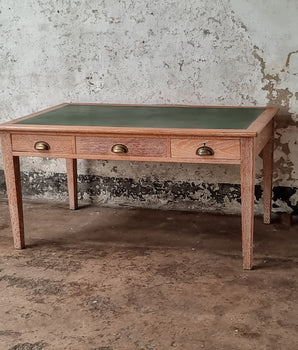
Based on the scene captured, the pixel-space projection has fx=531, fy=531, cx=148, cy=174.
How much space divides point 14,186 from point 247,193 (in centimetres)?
144

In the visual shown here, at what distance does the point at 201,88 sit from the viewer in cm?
382

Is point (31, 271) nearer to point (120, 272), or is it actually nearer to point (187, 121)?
point (120, 272)

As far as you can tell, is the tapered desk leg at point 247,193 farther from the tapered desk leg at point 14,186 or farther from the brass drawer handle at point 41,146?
the tapered desk leg at point 14,186

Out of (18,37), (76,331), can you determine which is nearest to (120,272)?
(76,331)

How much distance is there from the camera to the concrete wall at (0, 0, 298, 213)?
3648mm

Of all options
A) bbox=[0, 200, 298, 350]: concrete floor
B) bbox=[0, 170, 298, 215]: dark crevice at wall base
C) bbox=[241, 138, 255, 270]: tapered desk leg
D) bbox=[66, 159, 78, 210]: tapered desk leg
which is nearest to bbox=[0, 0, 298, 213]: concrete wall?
bbox=[0, 170, 298, 215]: dark crevice at wall base

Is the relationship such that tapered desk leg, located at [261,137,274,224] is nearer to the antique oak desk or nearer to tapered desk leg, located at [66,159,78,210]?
the antique oak desk

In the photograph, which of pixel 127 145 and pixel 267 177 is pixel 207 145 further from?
pixel 267 177

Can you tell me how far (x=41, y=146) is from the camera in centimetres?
315

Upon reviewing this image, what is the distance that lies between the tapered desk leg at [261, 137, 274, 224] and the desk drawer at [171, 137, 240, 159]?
830mm

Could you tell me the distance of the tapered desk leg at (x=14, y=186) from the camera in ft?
10.6

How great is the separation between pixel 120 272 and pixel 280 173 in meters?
1.46

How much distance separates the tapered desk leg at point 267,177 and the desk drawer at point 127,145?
962mm

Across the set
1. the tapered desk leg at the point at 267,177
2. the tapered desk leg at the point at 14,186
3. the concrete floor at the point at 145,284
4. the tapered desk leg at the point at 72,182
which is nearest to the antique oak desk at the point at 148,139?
the tapered desk leg at the point at 14,186
